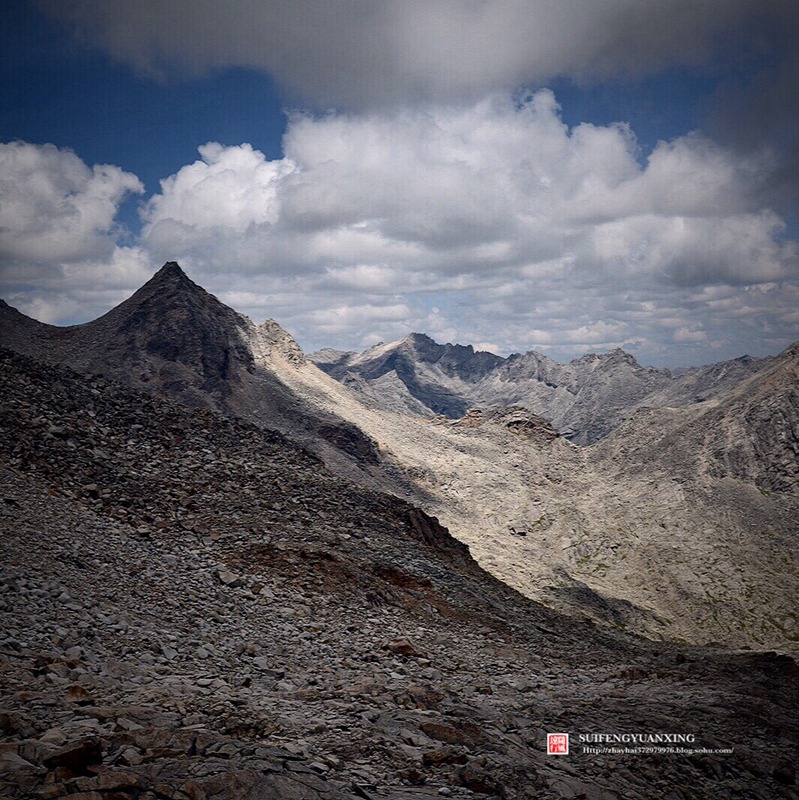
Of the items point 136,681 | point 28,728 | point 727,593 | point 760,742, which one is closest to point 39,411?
point 136,681

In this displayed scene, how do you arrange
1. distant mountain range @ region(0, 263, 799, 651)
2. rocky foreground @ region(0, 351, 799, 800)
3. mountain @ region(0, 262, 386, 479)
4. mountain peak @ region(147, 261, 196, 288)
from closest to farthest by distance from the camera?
rocky foreground @ region(0, 351, 799, 800) → distant mountain range @ region(0, 263, 799, 651) → mountain @ region(0, 262, 386, 479) → mountain peak @ region(147, 261, 196, 288)

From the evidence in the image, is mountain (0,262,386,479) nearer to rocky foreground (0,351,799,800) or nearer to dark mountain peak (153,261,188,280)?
dark mountain peak (153,261,188,280)

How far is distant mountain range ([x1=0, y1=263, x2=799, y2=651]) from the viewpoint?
111 meters

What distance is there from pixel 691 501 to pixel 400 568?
5296 inches

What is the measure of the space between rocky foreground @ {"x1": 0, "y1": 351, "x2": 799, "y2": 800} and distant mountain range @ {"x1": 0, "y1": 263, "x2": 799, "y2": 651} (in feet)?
209

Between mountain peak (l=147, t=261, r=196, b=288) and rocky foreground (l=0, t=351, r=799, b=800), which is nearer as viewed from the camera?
rocky foreground (l=0, t=351, r=799, b=800)

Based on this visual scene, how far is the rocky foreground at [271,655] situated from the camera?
534 inches

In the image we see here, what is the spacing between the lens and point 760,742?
2305cm

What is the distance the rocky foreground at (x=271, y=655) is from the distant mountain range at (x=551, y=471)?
6377 centimetres

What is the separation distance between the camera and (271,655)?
72.6 feet

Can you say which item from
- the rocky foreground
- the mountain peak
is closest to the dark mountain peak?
the mountain peak

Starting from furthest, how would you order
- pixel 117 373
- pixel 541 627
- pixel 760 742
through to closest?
1. pixel 117 373
2. pixel 541 627
3. pixel 760 742

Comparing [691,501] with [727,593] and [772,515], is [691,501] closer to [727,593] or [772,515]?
[772,515]

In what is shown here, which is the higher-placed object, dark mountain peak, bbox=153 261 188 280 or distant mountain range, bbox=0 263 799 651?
dark mountain peak, bbox=153 261 188 280
